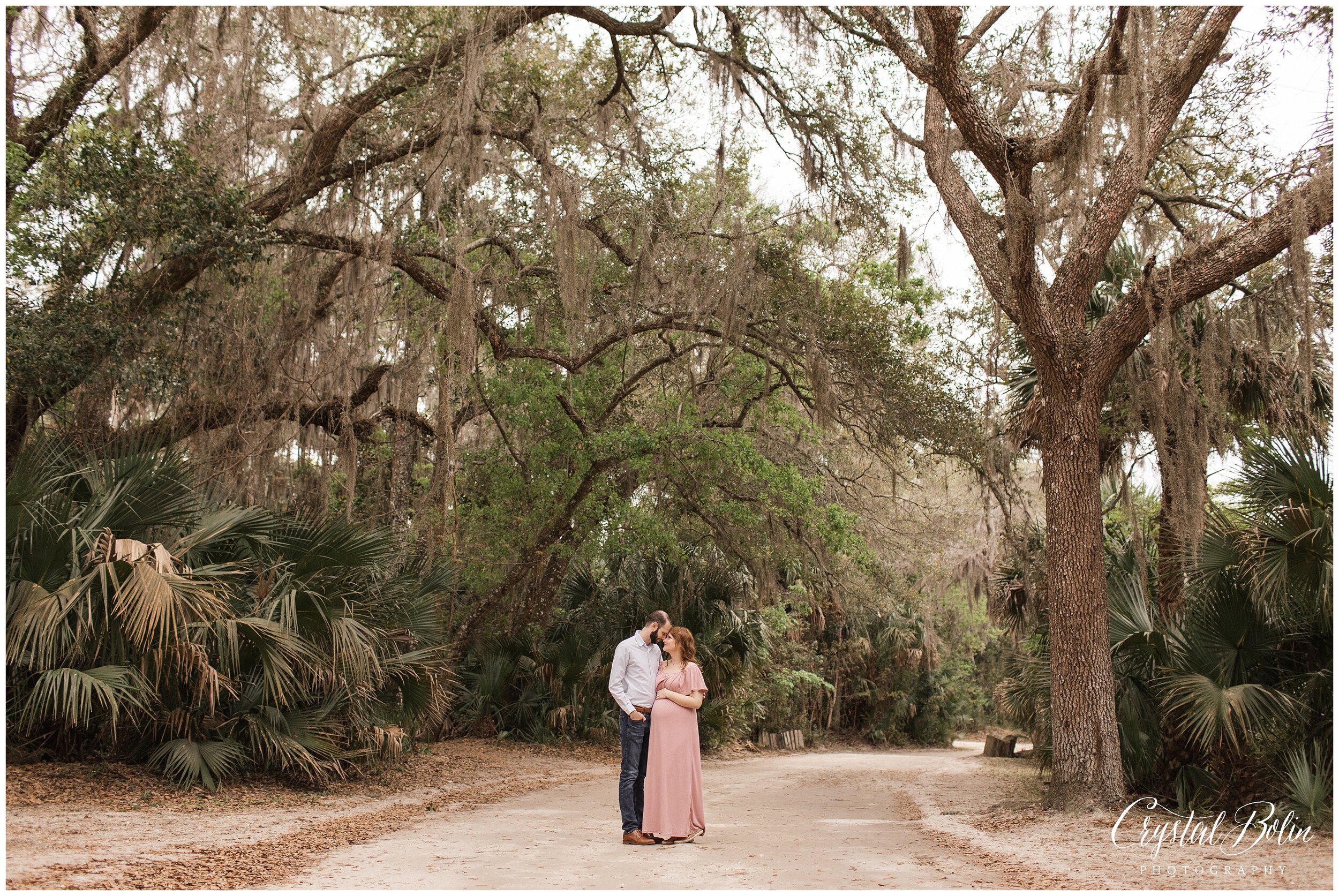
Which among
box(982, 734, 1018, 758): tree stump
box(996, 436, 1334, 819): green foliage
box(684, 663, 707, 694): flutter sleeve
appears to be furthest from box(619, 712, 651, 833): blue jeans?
box(982, 734, 1018, 758): tree stump

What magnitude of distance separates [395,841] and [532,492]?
7.20 metres

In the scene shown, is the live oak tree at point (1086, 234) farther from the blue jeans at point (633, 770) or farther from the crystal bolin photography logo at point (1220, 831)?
the blue jeans at point (633, 770)

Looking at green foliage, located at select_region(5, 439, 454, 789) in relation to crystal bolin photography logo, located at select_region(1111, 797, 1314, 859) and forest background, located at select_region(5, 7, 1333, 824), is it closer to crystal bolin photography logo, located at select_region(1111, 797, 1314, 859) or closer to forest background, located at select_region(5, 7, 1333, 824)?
forest background, located at select_region(5, 7, 1333, 824)

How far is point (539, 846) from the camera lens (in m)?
6.21

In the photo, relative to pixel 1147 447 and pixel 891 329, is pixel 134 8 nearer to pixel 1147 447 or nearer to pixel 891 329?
pixel 891 329

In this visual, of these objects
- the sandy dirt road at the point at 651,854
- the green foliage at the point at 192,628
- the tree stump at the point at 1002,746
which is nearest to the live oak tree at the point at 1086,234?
the sandy dirt road at the point at 651,854

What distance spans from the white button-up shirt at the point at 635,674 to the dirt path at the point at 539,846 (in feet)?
3.13

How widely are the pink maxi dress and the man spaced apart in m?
0.08

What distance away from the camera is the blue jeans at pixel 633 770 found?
6.39 m

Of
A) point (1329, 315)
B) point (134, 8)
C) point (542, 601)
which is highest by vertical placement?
point (134, 8)

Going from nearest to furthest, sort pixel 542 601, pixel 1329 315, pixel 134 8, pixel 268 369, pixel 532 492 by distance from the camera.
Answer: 1. pixel 134 8
2. pixel 1329 315
3. pixel 268 369
4. pixel 532 492
5. pixel 542 601

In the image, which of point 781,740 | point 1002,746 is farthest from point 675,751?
point 781,740

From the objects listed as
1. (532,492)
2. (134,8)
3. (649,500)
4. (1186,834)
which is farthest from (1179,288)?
(134,8)

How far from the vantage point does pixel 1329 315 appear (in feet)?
32.0
